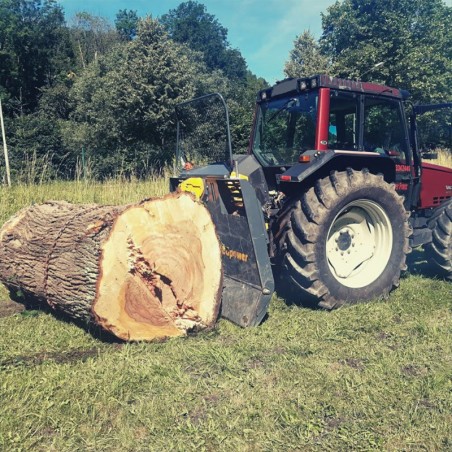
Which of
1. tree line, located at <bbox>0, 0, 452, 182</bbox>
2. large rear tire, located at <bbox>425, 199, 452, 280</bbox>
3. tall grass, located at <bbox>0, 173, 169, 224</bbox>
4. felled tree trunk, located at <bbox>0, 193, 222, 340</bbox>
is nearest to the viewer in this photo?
felled tree trunk, located at <bbox>0, 193, 222, 340</bbox>

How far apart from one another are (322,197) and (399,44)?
1782 centimetres

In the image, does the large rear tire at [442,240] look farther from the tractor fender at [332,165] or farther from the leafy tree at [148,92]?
the leafy tree at [148,92]

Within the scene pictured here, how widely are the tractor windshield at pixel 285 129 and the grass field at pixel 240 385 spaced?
1812 mm

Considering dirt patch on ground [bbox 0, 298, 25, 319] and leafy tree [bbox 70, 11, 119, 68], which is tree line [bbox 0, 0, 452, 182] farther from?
leafy tree [bbox 70, 11, 119, 68]

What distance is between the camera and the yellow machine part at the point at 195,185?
4.80 meters

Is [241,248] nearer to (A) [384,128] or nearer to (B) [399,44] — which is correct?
(A) [384,128]

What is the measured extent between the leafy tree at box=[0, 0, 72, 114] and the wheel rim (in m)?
33.2

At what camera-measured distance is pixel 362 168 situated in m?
5.02

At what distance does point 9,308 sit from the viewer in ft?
15.4

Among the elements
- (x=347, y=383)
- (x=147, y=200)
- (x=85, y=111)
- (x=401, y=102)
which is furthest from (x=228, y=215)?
(x=85, y=111)

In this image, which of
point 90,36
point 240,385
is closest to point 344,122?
point 240,385

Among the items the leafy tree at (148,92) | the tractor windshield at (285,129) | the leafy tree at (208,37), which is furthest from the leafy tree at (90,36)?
the tractor windshield at (285,129)

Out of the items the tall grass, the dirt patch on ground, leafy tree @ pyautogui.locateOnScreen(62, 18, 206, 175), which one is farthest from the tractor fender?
leafy tree @ pyautogui.locateOnScreen(62, 18, 206, 175)

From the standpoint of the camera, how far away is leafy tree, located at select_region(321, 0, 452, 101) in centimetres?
1883
